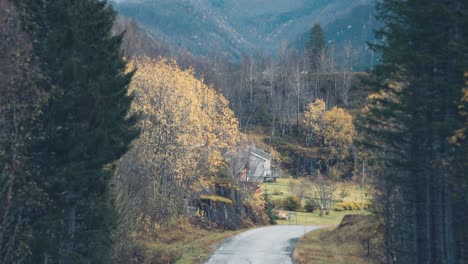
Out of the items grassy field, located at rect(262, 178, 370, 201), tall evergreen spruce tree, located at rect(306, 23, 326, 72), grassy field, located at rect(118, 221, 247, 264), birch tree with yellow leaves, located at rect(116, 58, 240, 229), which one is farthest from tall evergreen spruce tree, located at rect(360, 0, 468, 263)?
tall evergreen spruce tree, located at rect(306, 23, 326, 72)

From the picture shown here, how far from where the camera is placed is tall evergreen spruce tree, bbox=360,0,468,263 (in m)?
13.9

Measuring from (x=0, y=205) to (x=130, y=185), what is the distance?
44.6 ft

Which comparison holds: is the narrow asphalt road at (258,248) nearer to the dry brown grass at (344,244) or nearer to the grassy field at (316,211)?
the dry brown grass at (344,244)

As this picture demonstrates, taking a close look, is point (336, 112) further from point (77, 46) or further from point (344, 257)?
point (77, 46)

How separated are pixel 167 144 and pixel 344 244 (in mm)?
11476

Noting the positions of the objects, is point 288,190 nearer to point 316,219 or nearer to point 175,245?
point 316,219

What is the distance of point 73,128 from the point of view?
16953 millimetres

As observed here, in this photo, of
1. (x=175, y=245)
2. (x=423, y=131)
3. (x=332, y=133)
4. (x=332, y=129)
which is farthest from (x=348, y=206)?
(x=423, y=131)

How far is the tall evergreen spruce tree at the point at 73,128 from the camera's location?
16.5m

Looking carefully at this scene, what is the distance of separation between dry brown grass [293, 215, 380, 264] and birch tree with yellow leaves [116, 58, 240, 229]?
795cm

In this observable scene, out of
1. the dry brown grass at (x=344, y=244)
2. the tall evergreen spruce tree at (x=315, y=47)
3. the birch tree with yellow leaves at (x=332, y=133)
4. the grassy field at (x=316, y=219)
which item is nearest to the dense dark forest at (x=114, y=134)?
the dry brown grass at (x=344, y=244)

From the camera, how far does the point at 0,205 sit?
13.8 metres

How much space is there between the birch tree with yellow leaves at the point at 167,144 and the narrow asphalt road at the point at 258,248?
184 inches

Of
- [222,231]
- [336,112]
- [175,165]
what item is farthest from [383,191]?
[336,112]
